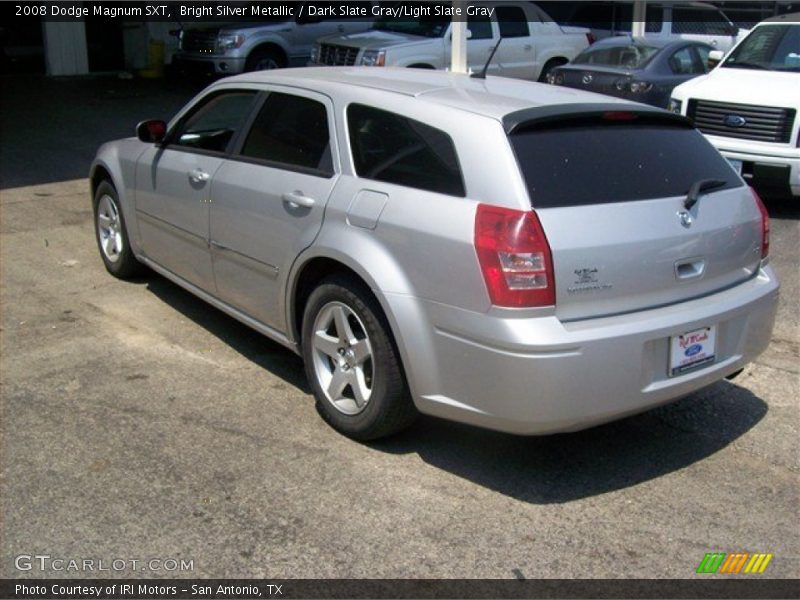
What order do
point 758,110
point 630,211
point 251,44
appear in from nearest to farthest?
point 630,211 → point 758,110 → point 251,44

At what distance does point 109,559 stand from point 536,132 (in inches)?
93.7

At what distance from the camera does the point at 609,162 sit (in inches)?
159

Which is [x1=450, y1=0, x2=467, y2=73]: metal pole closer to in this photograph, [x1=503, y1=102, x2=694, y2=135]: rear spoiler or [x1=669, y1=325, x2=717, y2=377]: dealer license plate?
[x1=503, y1=102, x2=694, y2=135]: rear spoiler

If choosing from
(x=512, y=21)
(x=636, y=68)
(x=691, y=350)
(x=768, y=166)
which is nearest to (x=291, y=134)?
(x=691, y=350)

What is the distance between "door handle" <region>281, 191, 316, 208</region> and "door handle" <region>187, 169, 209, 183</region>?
0.85m

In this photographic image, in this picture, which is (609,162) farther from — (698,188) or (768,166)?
(768,166)

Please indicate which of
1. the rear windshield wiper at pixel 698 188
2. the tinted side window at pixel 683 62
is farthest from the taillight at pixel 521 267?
the tinted side window at pixel 683 62

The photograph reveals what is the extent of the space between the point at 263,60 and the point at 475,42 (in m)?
4.05

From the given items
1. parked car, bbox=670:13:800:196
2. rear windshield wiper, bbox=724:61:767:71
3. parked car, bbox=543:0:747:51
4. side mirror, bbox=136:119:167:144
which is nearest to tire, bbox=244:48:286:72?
parked car, bbox=543:0:747:51

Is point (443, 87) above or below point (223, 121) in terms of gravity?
above

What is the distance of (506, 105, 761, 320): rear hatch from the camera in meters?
3.71

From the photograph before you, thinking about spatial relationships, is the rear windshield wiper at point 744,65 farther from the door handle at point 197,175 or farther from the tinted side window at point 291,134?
the door handle at point 197,175

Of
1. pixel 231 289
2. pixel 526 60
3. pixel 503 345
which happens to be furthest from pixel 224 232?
pixel 526 60

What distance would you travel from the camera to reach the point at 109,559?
3484mm
